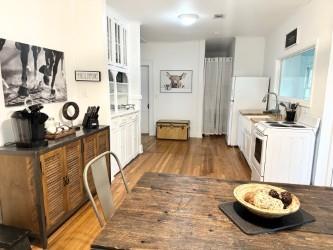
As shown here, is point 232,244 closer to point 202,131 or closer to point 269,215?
point 269,215

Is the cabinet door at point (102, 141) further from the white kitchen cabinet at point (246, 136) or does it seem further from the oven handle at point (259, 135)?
the white kitchen cabinet at point (246, 136)

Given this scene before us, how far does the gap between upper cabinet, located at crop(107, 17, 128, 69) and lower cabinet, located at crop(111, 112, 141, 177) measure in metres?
0.94

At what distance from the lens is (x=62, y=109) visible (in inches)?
112

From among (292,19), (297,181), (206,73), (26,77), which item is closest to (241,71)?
(206,73)

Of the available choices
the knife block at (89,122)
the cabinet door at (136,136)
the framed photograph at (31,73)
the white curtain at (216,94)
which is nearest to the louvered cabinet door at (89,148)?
the knife block at (89,122)

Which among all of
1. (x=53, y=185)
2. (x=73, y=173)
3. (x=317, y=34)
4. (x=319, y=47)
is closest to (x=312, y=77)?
(x=319, y=47)

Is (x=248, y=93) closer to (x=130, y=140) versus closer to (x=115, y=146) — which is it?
(x=130, y=140)

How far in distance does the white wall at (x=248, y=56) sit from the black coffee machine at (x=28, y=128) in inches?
187

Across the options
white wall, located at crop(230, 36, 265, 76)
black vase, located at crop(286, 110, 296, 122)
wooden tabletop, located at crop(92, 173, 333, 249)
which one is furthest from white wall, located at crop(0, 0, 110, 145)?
white wall, located at crop(230, 36, 265, 76)

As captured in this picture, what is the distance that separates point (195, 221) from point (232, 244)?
21cm

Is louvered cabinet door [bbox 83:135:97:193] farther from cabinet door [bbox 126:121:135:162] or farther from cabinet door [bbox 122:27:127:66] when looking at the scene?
cabinet door [bbox 122:27:127:66]

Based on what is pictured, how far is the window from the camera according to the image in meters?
3.27

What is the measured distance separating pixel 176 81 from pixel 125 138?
286 cm

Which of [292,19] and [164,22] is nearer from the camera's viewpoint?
[292,19]
